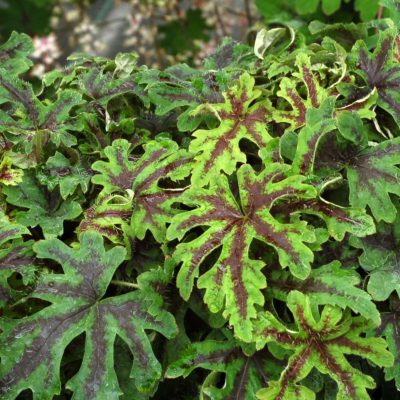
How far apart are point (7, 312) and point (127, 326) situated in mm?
182

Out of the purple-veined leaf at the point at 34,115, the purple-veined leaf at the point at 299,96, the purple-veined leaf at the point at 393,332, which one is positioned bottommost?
the purple-veined leaf at the point at 393,332

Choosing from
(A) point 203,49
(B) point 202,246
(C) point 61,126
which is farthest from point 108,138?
(A) point 203,49

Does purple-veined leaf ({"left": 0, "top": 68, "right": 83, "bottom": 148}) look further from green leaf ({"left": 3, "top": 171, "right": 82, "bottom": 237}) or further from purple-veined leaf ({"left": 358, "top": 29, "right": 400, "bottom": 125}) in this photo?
purple-veined leaf ({"left": 358, "top": 29, "right": 400, "bottom": 125})

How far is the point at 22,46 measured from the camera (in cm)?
123

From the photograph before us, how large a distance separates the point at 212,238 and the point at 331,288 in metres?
0.18

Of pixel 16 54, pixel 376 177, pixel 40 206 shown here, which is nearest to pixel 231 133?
pixel 376 177

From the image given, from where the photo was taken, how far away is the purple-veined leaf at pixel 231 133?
0.93m

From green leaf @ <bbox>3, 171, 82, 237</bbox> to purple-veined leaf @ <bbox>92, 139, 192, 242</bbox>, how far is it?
0.07 m

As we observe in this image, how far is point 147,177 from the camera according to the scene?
3.11 feet

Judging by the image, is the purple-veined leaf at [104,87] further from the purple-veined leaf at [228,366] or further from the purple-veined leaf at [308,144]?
the purple-veined leaf at [228,366]

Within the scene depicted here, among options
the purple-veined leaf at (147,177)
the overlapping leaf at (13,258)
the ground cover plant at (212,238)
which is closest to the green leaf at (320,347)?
the ground cover plant at (212,238)

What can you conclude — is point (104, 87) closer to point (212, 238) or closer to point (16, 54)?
point (16, 54)

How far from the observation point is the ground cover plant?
0.82 metres

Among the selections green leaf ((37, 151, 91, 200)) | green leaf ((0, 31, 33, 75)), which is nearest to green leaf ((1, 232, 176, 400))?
green leaf ((37, 151, 91, 200))
